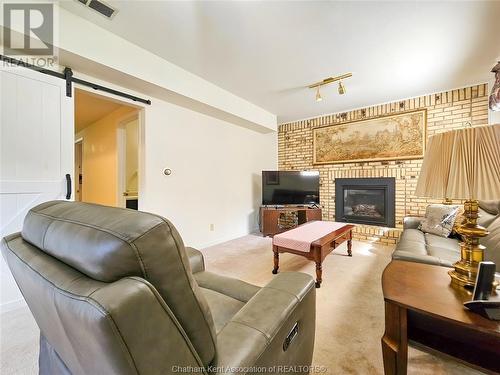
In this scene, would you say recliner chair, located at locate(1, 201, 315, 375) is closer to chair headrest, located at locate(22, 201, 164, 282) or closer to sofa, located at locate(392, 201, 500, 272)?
chair headrest, located at locate(22, 201, 164, 282)

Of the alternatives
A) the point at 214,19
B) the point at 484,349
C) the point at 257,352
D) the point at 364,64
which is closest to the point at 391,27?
the point at 364,64

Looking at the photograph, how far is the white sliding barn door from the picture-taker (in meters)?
1.81

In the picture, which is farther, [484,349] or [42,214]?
[484,349]

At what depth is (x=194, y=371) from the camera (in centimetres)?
56

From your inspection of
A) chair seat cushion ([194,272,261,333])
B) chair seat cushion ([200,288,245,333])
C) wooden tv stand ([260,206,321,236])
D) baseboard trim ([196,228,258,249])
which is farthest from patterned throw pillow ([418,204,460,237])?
baseboard trim ([196,228,258,249])

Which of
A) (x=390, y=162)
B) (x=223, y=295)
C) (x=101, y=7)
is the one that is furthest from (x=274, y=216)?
(x=101, y=7)

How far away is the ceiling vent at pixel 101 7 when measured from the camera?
1.79 m

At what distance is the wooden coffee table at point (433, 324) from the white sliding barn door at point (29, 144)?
8.78 feet

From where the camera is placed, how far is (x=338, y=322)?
1.69 metres

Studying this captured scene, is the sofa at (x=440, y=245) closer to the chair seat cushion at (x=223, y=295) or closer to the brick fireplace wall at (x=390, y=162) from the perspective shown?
the brick fireplace wall at (x=390, y=162)

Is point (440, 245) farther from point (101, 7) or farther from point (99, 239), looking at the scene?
point (101, 7)

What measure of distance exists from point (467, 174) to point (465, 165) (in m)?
0.04

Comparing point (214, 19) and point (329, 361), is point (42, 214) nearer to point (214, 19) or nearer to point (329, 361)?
point (329, 361)

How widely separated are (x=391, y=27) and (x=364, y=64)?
2.12 feet
